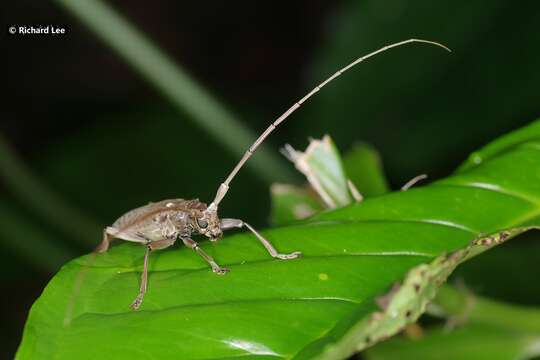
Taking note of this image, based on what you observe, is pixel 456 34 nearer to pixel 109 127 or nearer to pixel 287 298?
pixel 109 127

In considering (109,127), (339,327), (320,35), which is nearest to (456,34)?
(320,35)

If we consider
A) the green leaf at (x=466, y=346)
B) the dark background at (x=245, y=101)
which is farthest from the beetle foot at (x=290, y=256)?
the dark background at (x=245, y=101)

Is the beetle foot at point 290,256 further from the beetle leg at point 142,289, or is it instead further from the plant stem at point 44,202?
the plant stem at point 44,202

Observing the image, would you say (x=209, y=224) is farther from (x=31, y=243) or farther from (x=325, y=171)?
(x=31, y=243)
